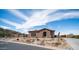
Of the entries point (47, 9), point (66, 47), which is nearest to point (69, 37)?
point (66, 47)

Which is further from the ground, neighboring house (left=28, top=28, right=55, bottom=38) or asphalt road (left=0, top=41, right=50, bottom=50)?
neighboring house (left=28, top=28, right=55, bottom=38)

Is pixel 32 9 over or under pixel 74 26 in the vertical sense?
over

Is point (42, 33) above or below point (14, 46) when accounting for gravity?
above

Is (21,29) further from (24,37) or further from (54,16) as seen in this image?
(54,16)

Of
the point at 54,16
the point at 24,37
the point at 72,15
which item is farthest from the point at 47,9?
the point at 24,37

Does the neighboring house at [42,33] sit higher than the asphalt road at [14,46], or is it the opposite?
the neighboring house at [42,33]
